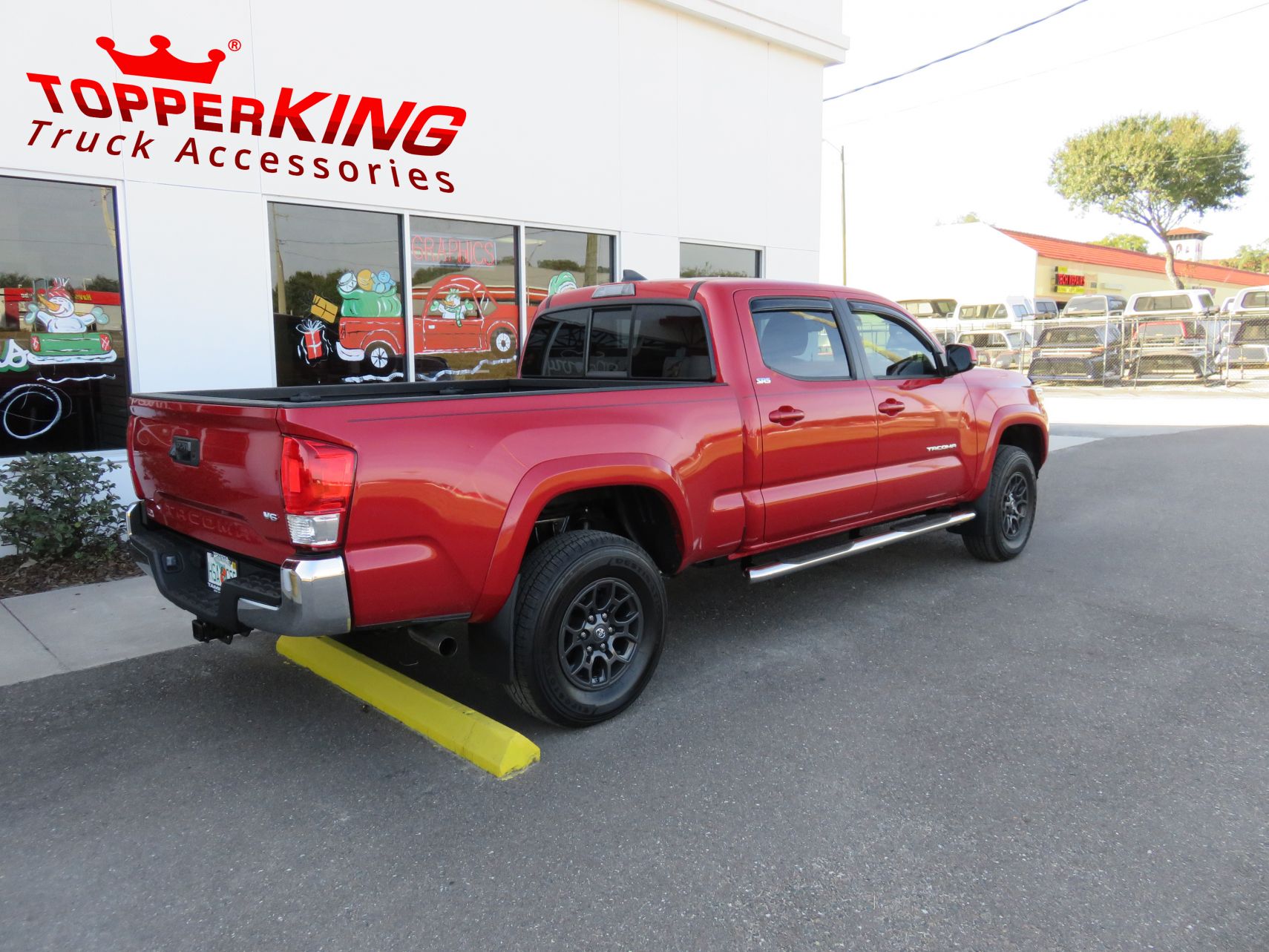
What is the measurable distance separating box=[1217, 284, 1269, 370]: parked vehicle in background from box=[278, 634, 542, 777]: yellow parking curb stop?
23829mm

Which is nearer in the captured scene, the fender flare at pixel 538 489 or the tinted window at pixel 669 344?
the fender flare at pixel 538 489

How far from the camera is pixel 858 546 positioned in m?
5.19

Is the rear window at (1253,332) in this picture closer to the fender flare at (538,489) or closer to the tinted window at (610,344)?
the tinted window at (610,344)

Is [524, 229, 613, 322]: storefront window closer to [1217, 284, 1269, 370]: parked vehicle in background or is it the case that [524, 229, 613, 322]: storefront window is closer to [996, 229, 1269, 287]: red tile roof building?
[1217, 284, 1269, 370]: parked vehicle in background

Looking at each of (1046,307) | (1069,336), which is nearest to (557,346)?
(1069,336)

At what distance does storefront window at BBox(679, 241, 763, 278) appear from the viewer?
10875 millimetres

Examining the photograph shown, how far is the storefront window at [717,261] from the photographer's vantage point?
10875 mm

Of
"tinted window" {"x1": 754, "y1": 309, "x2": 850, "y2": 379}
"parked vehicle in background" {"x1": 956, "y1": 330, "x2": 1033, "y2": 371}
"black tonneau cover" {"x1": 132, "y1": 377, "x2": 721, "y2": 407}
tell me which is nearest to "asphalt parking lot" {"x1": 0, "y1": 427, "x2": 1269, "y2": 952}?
"black tonneau cover" {"x1": 132, "y1": 377, "x2": 721, "y2": 407}

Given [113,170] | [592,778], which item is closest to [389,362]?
[113,170]

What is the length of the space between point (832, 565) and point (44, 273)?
619 centimetres

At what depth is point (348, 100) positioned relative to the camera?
25.6 ft

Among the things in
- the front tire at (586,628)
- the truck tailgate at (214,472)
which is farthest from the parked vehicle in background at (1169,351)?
the truck tailgate at (214,472)

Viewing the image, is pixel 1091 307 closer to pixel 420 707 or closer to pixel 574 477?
pixel 574 477

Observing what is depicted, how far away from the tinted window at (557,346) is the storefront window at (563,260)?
361 centimetres
